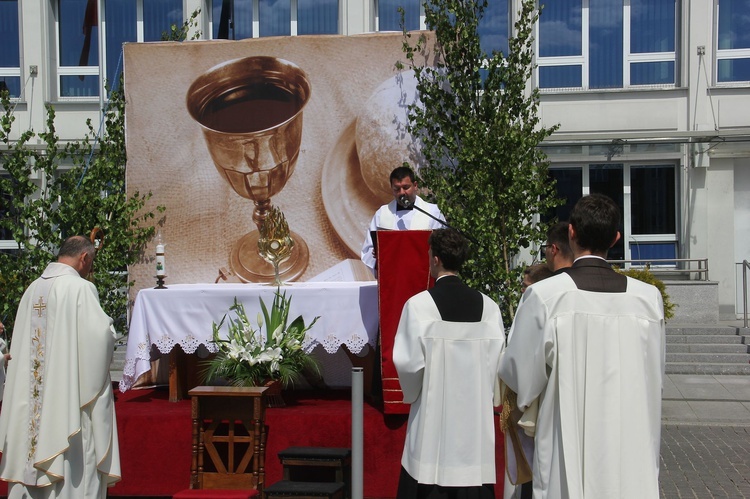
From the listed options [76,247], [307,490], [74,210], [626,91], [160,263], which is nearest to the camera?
[76,247]

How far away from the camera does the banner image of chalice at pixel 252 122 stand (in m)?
8.00

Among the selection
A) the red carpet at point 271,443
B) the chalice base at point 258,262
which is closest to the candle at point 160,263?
the chalice base at point 258,262

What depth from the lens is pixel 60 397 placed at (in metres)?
4.93

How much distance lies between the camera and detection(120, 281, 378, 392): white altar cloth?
6449 mm

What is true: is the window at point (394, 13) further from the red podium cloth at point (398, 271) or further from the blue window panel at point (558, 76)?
the red podium cloth at point (398, 271)

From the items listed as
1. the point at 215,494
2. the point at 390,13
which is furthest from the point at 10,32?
the point at 215,494

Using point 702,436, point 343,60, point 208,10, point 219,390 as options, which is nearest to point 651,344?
point 219,390

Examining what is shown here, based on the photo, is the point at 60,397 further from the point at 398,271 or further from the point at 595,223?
the point at 595,223

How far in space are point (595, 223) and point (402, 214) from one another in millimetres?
3431

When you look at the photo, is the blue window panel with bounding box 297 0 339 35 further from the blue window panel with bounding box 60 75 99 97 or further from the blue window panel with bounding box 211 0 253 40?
the blue window panel with bounding box 60 75 99 97

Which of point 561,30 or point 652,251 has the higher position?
point 561,30

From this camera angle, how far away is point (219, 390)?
18.7 feet

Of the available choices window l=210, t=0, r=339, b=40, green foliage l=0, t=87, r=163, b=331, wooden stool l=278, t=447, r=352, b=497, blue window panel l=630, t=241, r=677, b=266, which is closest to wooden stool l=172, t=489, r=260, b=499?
wooden stool l=278, t=447, r=352, b=497

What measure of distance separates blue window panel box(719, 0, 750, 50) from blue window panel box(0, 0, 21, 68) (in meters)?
12.0
